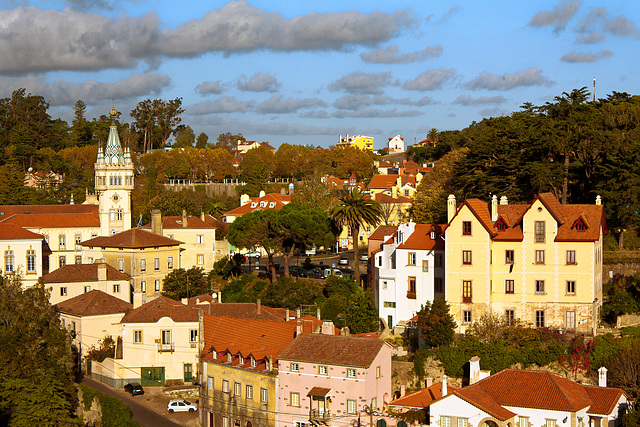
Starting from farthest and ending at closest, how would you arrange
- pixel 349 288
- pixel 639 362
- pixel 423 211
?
pixel 423 211, pixel 349 288, pixel 639 362

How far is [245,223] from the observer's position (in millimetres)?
74000

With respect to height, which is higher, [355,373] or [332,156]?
[332,156]

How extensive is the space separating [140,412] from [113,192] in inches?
1528

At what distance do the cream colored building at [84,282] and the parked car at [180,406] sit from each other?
1984 cm

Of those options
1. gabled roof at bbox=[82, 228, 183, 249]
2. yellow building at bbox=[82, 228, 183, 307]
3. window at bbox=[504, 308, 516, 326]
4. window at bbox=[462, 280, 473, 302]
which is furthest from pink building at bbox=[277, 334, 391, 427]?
gabled roof at bbox=[82, 228, 183, 249]

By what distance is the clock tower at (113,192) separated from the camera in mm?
86750

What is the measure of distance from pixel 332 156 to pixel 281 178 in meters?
16.4

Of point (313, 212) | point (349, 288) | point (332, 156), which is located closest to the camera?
point (349, 288)

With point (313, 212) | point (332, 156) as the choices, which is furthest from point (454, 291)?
point (332, 156)

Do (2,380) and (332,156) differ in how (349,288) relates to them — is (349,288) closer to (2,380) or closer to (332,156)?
(2,380)

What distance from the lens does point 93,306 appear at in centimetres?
6166

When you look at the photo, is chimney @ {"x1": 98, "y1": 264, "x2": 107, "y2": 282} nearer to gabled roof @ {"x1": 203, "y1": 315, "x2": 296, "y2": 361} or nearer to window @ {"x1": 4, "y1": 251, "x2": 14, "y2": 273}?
window @ {"x1": 4, "y1": 251, "x2": 14, "y2": 273}

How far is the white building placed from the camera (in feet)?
183

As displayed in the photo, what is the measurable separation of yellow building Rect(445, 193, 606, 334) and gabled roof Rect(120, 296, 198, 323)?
1762 cm
